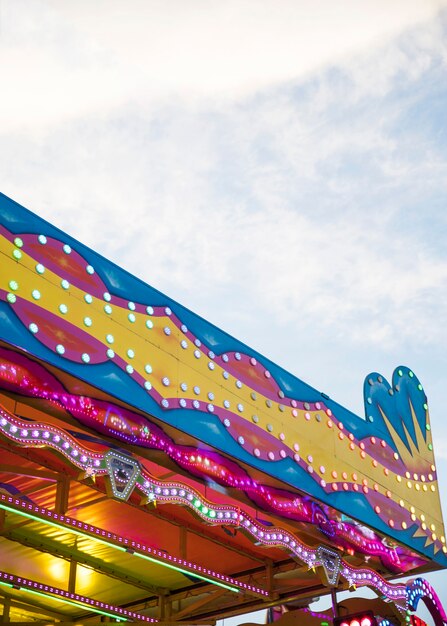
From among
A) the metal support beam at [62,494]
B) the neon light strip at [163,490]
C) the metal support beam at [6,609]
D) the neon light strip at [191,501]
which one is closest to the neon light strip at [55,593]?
the metal support beam at [62,494]

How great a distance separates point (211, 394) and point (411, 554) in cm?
579

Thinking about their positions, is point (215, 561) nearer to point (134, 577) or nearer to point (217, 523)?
point (134, 577)

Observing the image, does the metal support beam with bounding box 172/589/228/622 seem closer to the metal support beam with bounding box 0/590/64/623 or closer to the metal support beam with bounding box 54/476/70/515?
the metal support beam with bounding box 0/590/64/623

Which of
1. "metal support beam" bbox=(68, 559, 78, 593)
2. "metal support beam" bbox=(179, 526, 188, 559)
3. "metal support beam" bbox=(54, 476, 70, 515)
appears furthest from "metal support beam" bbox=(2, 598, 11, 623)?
"metal support beam" bbox=(54, 476, 70, 515)

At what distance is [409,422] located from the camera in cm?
1784

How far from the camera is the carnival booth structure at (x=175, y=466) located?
1100 centimetres

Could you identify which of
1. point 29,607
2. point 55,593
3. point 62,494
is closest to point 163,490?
point 62,494

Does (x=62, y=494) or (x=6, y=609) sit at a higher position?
(x=62, y=494)

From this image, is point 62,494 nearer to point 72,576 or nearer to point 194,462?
point 194,462

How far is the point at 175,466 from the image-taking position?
1260 cm

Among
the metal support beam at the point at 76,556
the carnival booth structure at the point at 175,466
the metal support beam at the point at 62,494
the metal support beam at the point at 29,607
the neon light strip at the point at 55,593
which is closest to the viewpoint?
the carnival booth structure at the point at 175,466

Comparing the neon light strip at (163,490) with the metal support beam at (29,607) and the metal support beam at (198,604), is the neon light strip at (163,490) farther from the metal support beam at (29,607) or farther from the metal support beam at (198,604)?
the metal support beam at (29,607)

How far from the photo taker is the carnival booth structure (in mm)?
11000

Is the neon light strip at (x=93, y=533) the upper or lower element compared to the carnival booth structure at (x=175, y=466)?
lower
